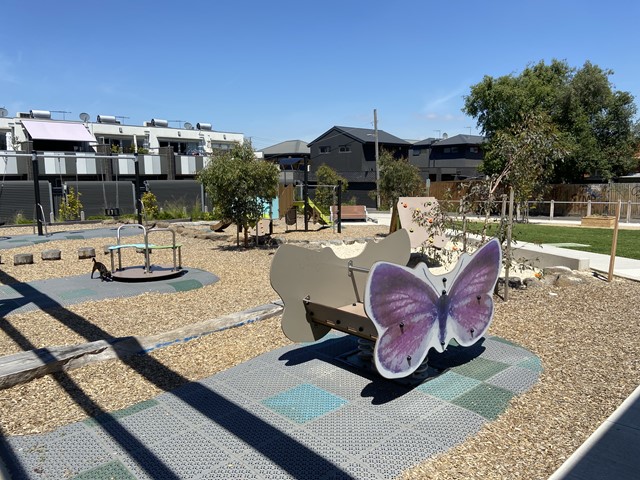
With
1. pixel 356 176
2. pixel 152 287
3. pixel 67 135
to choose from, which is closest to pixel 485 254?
pixel 152 287

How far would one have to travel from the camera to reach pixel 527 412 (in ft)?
12.6

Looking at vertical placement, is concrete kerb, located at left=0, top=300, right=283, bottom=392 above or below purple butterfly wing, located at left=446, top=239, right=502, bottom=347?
below

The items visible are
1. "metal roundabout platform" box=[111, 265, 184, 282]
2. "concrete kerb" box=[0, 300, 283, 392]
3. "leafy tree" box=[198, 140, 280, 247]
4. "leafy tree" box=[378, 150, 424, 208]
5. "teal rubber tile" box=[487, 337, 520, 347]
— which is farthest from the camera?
"leafy tree" box=[378, 150, 424, 208]

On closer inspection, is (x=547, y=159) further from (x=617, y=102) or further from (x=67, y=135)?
(x=67, y=135)

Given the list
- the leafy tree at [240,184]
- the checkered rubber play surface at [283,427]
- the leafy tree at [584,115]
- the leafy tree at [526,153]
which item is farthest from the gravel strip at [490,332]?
the leafy tree at [584,115]

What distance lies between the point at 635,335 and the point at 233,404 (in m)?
4.95

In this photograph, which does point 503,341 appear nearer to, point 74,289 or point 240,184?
point 74,289

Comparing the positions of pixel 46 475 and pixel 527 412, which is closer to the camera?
pixel 46 475

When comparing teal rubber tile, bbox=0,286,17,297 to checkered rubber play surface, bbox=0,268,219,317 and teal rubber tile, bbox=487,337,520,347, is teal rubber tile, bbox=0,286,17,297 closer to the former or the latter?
checkered rubber play surface, bbox=0,268,219,317

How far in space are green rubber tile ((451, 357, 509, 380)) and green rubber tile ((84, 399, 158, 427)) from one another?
110 inches

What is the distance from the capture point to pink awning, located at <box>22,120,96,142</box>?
34.1 metres

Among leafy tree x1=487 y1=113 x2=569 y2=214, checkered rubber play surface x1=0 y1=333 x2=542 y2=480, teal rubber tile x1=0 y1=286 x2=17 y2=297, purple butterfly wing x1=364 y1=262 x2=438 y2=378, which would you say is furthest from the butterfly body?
teal rubber tile x1=0 y1=286 x2=17 y2=297

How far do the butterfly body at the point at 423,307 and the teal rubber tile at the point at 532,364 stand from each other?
55 cm

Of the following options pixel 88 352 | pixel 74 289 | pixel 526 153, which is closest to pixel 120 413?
pixel 88 352
